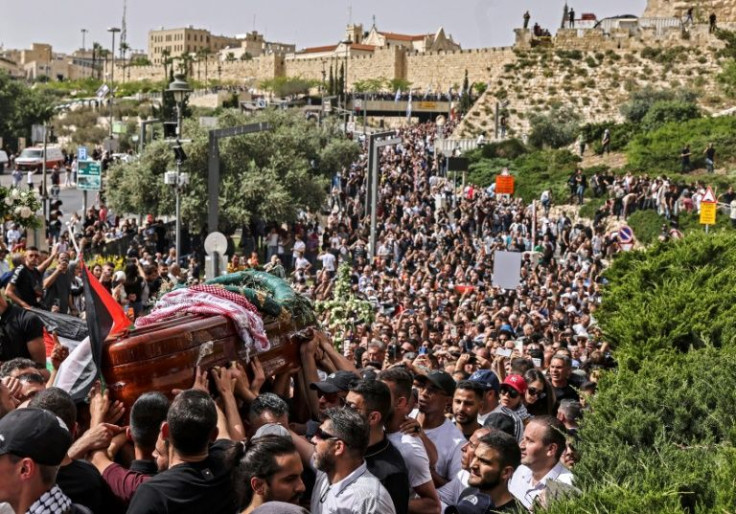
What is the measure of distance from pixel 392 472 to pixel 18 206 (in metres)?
10.2

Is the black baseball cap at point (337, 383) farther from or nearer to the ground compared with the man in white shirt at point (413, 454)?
farther from the ground

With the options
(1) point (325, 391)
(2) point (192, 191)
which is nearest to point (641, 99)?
(2) point (192, 191)

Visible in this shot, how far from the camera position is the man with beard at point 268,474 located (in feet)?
14.1

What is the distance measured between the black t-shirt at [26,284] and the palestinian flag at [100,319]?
4449mm

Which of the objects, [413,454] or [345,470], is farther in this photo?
[413,454]

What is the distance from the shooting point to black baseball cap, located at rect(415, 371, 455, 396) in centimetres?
629

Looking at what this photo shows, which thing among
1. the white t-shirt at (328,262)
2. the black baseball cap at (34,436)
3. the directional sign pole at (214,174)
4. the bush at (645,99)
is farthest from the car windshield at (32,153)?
the black baseball cap at (34,436)

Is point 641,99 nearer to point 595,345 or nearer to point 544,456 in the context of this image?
point 595,345

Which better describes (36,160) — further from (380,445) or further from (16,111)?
(380,445)

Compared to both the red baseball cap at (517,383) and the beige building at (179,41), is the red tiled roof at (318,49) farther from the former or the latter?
the red baseball cap at (517,383)

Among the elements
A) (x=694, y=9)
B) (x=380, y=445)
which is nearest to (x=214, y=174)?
(x=380, y=445)

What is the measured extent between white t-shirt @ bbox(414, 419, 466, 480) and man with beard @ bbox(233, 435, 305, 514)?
5.81ft

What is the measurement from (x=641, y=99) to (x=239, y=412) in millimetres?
54010

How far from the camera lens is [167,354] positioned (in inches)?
215
